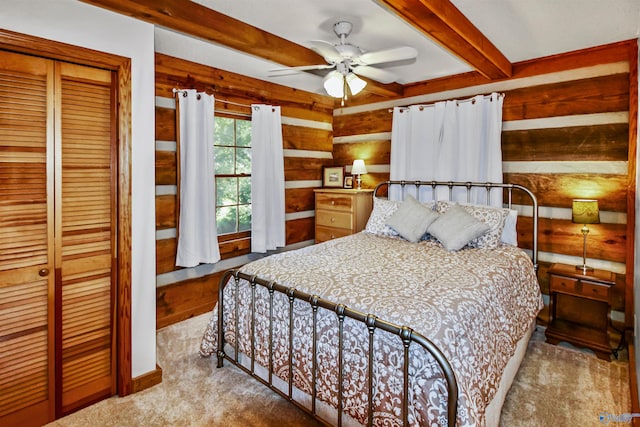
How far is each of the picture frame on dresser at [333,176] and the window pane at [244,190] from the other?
1177 millimetres

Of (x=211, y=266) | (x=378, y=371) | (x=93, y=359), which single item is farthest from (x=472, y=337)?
(x=211, y=266)

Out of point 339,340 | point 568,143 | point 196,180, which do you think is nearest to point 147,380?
point 339,340

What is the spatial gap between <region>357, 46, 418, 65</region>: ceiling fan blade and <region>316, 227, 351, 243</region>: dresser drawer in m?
2.13

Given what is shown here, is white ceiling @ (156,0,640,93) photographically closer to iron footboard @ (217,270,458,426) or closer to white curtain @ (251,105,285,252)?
white curtain @ (251,105,285,252)

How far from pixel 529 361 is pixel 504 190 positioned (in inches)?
60.7

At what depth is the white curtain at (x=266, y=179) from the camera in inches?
156

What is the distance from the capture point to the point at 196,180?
133 inches

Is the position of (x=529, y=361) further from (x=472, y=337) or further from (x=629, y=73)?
(x=629, y=73)

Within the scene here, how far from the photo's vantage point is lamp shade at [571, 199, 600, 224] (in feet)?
9.09

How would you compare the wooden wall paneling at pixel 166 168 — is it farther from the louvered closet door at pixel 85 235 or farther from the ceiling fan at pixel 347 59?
the ceiling fan at pixel 347 59

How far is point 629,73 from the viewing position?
2.87 m

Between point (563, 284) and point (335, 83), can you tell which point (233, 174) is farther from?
point (563, 284)

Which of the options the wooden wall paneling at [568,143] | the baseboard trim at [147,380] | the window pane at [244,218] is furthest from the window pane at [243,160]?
the wooden wall paneling at [568,143]

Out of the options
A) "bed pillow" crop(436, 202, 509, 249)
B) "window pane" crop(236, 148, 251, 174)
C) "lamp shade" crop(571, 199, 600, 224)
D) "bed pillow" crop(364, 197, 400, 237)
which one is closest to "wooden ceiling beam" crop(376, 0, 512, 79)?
"bed pillow" crop(436, 202, 509, 249)
